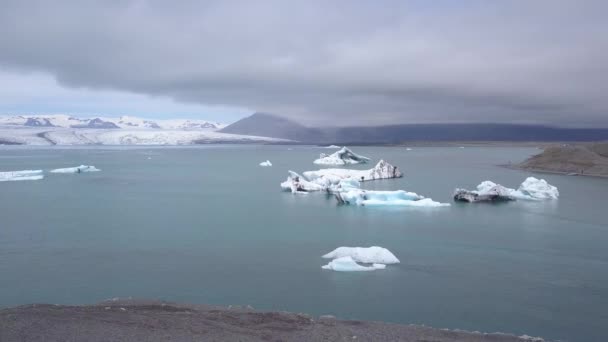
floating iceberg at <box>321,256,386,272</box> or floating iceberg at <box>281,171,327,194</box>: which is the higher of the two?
floating iceberg at <box>281,171,327,194</box>

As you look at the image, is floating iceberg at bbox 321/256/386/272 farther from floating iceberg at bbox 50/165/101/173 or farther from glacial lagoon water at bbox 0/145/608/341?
floating iceberg at bbox 50/165/101/173

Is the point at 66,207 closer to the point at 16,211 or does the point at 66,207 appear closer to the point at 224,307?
the point at 16,211

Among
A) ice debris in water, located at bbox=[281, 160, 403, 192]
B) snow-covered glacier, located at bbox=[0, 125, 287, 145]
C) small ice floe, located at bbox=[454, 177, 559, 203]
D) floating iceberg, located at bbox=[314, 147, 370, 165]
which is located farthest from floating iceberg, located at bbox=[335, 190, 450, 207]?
snow-covered glacier, located at bbox=[0, 125, 287, 145]

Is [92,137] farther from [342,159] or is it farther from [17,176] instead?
[17,176]

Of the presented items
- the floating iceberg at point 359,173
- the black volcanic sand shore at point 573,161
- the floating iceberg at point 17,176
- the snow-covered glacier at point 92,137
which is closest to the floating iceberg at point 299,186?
the floating iceberg at point 359,173

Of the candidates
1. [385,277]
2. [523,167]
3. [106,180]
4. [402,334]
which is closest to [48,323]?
[402,334]
